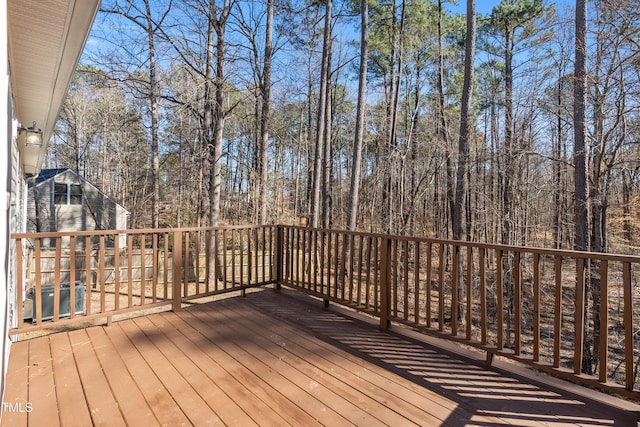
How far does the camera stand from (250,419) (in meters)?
1.81

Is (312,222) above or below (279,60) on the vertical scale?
below

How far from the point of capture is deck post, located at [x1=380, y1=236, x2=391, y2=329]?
3209 mm

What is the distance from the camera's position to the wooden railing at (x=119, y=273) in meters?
2.84

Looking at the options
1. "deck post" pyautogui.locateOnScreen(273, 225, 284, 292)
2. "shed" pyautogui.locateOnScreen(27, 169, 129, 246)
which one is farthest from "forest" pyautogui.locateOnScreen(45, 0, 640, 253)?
"deck post" pyautogui.locateOnScreen(273, 225, 284, 292)

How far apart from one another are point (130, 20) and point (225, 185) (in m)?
11.2

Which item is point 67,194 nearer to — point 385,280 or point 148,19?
point 148,19

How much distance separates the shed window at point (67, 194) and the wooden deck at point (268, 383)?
1298 centimetres

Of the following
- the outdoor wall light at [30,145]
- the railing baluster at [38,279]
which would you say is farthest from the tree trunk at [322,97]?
the railing baluster at [38,279]

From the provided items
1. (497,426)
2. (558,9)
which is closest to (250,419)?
(497,426)

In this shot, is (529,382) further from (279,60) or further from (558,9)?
(558,9)

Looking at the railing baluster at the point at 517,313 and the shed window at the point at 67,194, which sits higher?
the shed window at the point at 67,194

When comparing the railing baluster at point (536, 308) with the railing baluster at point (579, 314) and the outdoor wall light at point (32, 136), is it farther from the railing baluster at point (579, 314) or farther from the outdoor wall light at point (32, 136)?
the outdoor wall light at point (32, 136)

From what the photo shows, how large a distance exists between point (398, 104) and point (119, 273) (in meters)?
10.2

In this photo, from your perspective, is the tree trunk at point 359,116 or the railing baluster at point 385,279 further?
the tree trunk at point 359,116
